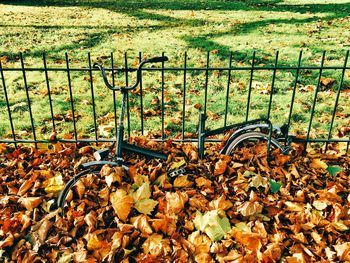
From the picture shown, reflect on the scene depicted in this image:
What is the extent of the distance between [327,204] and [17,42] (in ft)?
26.2

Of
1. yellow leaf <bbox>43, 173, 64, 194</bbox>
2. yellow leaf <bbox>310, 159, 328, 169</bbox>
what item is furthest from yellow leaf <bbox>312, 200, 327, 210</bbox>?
yellow leaf <bbox>43, 173, 64, 194</bbox>

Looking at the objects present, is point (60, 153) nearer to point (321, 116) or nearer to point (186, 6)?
point (321, 116)

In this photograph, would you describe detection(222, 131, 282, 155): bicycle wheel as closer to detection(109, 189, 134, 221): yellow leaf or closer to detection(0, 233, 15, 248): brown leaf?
detection(109, 189, 134, 221): yellow leaf

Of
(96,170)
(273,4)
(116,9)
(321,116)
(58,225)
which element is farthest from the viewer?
(273,4)

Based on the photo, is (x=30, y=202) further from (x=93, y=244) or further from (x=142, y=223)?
(x=142, y=223)

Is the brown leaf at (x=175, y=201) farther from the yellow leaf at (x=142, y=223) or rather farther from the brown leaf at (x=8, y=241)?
the brown leaf at (x=8, y=241)

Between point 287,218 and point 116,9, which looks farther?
point 116,9

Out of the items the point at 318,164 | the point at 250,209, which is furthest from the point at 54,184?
the point at 318,164

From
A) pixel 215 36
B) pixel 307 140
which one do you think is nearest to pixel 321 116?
pixel 307 140

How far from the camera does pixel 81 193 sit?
314 cm

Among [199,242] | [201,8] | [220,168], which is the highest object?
[201,8]

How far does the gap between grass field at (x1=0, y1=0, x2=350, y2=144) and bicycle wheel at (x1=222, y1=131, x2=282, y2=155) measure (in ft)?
3.36

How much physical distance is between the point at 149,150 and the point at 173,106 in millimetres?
2007

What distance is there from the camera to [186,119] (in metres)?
4.88
